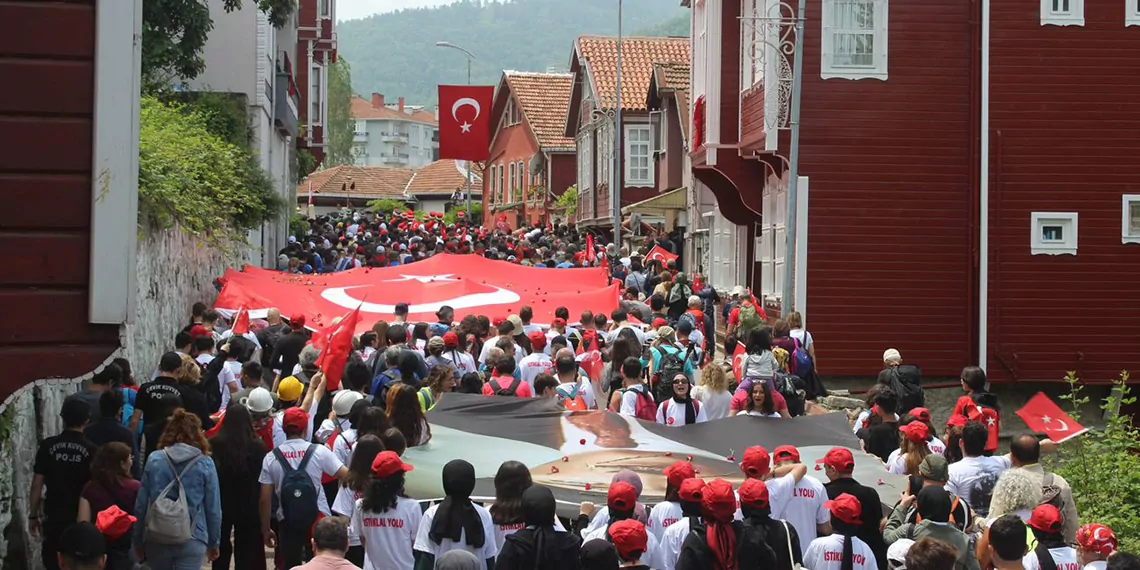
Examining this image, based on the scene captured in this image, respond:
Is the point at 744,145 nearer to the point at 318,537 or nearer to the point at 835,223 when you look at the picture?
the point at 835,223

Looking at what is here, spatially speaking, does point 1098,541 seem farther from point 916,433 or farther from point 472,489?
point 472,489

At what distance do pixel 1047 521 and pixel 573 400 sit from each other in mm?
5159

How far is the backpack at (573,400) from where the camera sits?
1175cm

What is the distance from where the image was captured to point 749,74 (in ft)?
81.4

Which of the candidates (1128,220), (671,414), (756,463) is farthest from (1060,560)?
(1128,220)

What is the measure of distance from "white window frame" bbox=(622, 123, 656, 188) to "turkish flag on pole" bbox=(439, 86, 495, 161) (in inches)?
177

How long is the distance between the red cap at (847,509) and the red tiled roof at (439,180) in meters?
94.0

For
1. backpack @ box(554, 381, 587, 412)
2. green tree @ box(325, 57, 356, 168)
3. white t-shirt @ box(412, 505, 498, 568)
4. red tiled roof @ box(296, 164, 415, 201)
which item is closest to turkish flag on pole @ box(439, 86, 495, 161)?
backpack @ box(554, 381, 587, 412)

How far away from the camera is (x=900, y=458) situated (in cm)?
991

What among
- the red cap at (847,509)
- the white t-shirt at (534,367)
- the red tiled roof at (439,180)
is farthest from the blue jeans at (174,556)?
the red tiled roof at (439,180)

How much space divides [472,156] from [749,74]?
21748mm

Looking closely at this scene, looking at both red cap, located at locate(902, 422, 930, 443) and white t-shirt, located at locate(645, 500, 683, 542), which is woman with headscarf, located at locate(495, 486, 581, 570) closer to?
white t-shirt, located at locate(645, 500, 683, 542)

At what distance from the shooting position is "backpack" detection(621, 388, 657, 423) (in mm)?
11758

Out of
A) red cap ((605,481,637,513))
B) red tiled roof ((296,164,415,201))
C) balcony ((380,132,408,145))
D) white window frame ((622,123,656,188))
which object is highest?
balcony ((380,132,408,145))
